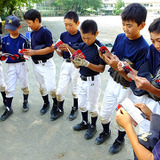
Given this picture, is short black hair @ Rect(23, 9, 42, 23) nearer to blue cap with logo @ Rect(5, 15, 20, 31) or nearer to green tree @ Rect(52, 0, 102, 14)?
blue cap with logo @ Rect(5, 15, 20, 31)

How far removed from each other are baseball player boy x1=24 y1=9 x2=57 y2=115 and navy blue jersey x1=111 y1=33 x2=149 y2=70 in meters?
1.36

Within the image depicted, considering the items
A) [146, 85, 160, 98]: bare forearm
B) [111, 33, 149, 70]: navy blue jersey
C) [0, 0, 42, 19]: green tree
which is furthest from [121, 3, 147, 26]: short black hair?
[0, 0, 42, 19]: green tree

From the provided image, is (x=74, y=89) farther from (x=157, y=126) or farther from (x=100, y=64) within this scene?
(x=157, y=126)

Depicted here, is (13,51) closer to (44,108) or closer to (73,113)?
(44,108)

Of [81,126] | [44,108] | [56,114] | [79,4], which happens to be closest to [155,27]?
[81,126]

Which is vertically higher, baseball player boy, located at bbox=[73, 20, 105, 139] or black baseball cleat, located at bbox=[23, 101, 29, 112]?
baseball player boy, located at bbox=[73, 20, 105, 139]

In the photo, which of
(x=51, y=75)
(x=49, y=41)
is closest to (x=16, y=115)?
(x=51, y=75)

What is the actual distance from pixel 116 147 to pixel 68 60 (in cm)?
161

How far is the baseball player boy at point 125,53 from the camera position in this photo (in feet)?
6.11

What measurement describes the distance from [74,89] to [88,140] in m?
0.98

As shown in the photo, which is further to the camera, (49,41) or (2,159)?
(49,41)

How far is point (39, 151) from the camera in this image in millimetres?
2508

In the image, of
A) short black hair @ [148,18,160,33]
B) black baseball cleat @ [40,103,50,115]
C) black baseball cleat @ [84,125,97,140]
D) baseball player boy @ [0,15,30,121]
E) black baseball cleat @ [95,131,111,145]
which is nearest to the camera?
short black hair @ [148,18,160,33]

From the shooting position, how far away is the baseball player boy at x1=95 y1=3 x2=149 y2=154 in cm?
186
